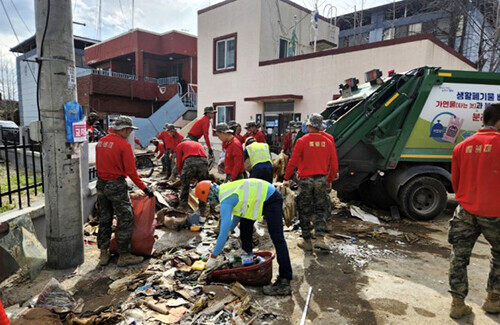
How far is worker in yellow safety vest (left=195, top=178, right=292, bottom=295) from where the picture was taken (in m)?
2.82

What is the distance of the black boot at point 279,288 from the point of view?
3.13 m

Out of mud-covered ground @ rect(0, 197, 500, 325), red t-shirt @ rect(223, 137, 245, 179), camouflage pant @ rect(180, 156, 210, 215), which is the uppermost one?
red t-shirt @ rect(223, 137, 245, 179)

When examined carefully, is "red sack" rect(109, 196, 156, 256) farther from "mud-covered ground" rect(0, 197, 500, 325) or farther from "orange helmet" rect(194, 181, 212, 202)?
"orange helmet" rect(194, 181, 212, 202)

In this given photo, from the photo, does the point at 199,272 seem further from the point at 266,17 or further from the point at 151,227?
the point at 266,17

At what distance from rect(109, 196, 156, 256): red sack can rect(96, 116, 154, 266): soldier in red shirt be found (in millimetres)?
78

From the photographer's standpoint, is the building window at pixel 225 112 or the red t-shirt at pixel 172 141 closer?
the red t-shirt at pixel 172 141

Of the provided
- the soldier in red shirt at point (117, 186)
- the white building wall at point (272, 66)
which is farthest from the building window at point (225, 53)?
the soldier in red shirt at point (117, 186)

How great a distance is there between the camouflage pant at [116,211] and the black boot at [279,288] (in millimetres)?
1845

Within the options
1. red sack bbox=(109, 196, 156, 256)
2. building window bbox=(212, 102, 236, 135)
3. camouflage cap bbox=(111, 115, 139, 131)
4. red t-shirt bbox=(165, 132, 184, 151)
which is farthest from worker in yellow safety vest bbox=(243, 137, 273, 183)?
building window bbox=(212, 102, 236, 135)

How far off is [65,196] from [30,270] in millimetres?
859

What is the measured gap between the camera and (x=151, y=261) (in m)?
4.00

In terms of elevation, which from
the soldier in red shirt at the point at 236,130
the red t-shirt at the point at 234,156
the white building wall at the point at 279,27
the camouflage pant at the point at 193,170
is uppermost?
the white building wall at the point at 279,27

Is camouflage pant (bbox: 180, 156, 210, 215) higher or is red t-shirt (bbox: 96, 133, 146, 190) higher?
red t-shirt (bbox: 96, 133, 146, 190)

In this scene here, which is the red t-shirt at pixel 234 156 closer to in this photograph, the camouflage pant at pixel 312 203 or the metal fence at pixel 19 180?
the camouflage pant at pixel 312 203
